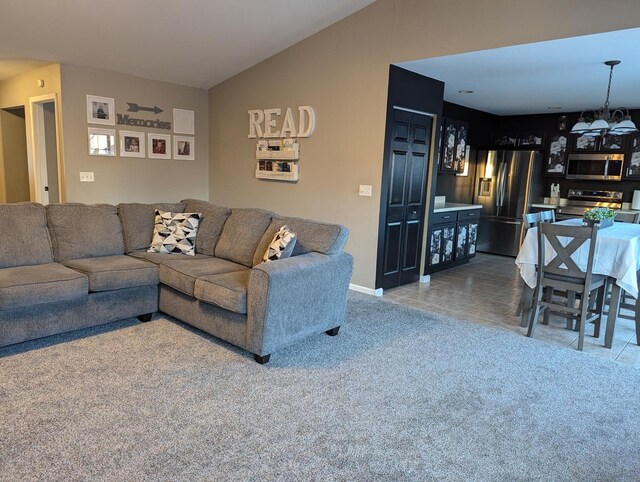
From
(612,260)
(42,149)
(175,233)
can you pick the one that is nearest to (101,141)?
(42,149)

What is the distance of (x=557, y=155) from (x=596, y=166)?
2.09 feet

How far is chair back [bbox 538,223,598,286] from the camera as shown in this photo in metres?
3.54

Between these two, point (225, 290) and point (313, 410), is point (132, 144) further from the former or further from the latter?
point (313, 410)

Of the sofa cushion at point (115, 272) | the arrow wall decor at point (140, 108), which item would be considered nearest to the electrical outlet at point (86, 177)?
the arrow wall decor at point (140, 108)

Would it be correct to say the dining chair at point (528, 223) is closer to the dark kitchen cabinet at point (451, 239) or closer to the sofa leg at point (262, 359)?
the dark kitchen cabinet at point (451, 239)

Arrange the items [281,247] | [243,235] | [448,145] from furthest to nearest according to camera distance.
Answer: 1. [448,145]
2. [243,235]
3. [281,247]

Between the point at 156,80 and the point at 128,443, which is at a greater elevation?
the point at 156,80

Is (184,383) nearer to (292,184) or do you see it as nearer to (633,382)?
(633,382)

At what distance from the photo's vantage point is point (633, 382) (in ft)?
10.2

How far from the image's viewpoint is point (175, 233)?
4.21 meters

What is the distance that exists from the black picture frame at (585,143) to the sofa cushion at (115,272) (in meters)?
6.81

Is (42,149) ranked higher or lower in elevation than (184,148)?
lower

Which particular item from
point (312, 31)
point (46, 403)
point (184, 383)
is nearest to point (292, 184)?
point (312, 31)

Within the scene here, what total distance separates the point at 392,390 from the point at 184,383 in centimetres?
129
